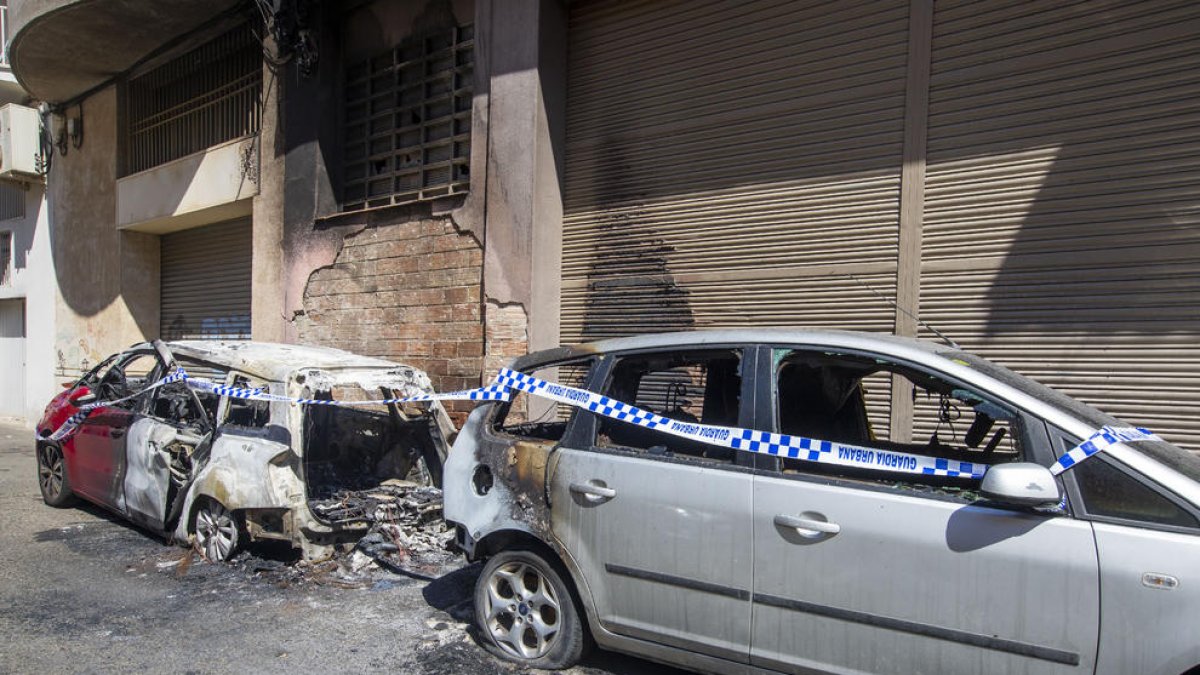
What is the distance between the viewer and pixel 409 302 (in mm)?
9125

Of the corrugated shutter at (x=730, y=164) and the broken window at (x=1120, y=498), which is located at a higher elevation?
the corrugated shutter at (x=730, y=164)

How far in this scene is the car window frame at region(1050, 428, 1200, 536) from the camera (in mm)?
2453

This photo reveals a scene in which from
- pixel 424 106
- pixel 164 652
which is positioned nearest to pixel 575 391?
pixel 164 652

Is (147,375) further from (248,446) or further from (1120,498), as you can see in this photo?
Answer: (1120,498)

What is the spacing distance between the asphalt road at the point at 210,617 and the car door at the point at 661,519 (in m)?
0.62

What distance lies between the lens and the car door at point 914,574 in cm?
254

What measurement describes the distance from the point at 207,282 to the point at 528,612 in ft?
37.6

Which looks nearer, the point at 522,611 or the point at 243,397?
the point at 522,611

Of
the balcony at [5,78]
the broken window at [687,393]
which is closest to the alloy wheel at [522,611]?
the broken window at [687,393]

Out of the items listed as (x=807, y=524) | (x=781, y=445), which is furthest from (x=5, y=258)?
(x=807, y=524)

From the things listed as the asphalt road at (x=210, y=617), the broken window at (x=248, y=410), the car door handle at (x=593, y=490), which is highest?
the broken window at (x=248, y=410)

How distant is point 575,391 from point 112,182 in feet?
45.1

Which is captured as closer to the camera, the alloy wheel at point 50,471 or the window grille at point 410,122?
the alloy wheel at point 50,471

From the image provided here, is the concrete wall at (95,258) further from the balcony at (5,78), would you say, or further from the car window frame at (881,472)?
the car window frame at (881,472)
